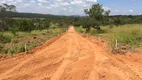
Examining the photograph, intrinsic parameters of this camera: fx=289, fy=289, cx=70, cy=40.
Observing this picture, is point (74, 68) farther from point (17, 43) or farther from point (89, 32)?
point (89, 32)

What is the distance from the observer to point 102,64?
13758 mm

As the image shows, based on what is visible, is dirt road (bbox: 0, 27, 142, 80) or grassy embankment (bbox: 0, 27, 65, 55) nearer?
dirt road (bbox: 0, 27, 142, 80)

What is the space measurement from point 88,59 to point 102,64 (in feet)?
5.29

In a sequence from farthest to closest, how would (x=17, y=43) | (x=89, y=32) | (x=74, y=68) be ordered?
(x=89, y=32) → (x=17, y=43) → (x=74, y=68)

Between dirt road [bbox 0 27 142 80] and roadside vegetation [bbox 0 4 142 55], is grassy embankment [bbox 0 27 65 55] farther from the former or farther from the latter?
dirt road [bbox 0 27 142 80]

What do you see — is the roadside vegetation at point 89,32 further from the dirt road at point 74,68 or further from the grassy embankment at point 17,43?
the dirt road at point 74,68

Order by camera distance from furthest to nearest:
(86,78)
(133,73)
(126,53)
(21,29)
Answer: (21,29) → (126,53) → (133,73) → (86,78)

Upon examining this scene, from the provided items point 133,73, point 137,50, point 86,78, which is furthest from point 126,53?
point 86,78

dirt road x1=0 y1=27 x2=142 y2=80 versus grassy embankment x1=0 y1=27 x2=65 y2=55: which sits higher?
dirt road x1=0 y1=27 x2=142 y2=80

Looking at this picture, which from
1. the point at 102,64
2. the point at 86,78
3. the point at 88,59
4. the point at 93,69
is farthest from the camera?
the point at 88,59

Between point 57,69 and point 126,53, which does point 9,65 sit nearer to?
point 57,69

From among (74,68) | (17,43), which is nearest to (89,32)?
(17,43)

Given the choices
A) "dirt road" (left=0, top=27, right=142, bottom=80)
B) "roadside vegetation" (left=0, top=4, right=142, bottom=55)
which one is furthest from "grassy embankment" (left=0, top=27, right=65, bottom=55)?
"dirt road" (left=0, top=27, right=142, bottom=80)

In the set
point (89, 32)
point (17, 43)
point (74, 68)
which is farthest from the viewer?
point (89, 32)
